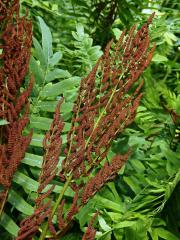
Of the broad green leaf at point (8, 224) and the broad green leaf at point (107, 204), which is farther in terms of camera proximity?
the broad green leaf at point (107, 204)

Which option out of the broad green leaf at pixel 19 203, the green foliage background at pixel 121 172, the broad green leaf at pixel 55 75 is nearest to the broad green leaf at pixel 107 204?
the green foliage background at pixel 121 172

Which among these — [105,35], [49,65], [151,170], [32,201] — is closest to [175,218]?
[151,170]

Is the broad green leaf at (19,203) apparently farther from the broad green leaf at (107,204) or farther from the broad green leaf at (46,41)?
the broad green leaf at (46,41)

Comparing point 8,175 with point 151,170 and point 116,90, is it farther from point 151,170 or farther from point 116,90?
point 151,170

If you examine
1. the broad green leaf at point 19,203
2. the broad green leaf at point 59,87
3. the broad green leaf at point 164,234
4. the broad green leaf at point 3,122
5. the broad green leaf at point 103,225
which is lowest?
the broad green leaf at point 164,234

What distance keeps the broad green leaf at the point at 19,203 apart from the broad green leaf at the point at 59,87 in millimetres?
279

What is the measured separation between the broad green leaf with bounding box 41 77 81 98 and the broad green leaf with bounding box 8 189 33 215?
28 cm

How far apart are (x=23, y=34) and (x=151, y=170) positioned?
601 millimetres

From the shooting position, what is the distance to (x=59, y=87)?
1.13 m

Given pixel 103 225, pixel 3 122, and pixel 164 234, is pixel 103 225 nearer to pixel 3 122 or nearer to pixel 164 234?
pixel 164 234

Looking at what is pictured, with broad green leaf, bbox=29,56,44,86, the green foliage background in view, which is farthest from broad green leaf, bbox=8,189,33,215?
broad green leaf, bbox=29,56,44,86

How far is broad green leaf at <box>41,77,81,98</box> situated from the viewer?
43.8 inches

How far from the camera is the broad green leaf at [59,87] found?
1.11 m

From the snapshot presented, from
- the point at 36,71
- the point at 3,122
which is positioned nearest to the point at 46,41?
the point at 36,71
